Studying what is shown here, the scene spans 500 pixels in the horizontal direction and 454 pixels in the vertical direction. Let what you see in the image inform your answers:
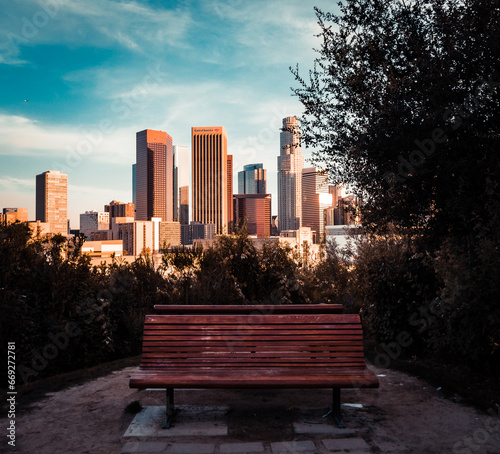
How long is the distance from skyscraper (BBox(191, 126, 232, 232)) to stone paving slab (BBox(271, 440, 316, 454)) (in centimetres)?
17029

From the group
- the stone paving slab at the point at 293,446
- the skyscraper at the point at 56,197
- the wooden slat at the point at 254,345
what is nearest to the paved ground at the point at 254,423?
the stone paving slab at the point at 293,446

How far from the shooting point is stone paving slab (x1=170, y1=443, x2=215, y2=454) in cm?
298

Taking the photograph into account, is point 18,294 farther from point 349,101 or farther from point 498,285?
point 498,285

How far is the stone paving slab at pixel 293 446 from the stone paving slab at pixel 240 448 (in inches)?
4.3

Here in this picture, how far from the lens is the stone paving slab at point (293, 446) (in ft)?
9.87

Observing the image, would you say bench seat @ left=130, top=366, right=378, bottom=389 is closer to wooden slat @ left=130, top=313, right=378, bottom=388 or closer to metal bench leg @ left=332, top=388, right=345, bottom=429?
wooden slat @ left=130, top=313, right=378, bottom=388

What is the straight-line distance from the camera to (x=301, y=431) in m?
3.35

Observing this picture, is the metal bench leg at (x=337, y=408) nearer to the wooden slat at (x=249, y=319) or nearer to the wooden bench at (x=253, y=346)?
the wooden bench at (x=253, y=346)

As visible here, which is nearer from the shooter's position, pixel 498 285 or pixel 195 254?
pixel 498 285

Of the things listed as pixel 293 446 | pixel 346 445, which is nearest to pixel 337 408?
pixel 346 445

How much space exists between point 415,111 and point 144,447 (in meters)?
4.76

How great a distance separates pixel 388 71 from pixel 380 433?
4.33m

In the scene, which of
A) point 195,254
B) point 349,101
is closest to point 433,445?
point 349,101

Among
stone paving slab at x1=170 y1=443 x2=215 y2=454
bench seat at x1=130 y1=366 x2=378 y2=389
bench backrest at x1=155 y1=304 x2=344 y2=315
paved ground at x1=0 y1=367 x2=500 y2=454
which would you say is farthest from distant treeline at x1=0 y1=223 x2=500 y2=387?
stone paving slab at x1=170 y1=443 x2=215 y2=454
